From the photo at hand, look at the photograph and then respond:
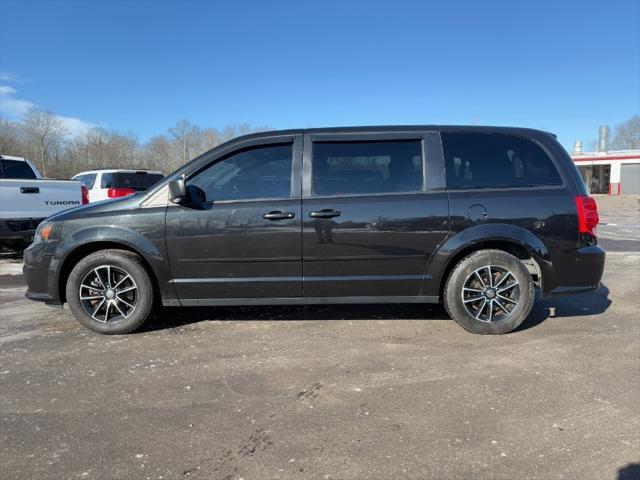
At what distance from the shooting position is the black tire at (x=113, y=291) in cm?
440

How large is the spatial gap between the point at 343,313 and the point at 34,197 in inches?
233

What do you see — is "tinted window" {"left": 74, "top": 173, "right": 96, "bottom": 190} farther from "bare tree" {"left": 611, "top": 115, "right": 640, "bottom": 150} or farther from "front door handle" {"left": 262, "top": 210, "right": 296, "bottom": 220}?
"bare tree" {"left": 611, "top": 115, "right": 640, "bottom": 150}

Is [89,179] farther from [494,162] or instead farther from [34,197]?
[494,162]

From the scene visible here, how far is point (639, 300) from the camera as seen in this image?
574 centimetres

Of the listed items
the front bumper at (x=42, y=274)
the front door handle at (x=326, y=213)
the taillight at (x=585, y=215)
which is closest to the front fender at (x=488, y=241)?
the taillight at (x=585, y=215)

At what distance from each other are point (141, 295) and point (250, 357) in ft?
4.19

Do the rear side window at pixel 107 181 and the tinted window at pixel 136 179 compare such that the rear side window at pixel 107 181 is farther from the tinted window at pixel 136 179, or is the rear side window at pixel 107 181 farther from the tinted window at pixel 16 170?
the tinted window at pixel 16 170

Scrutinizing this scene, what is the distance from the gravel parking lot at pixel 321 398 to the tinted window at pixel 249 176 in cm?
134

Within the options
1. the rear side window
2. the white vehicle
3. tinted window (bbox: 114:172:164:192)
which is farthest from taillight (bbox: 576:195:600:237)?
the rear side window

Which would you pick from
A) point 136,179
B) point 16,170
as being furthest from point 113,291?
point 136,179

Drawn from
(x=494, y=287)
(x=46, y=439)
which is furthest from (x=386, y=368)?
(x=46, y=439)

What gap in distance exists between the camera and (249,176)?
445 cm

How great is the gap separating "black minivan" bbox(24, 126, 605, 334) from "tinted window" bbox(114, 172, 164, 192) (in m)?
8.68

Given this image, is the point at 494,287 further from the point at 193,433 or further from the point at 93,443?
the point at 93,443
